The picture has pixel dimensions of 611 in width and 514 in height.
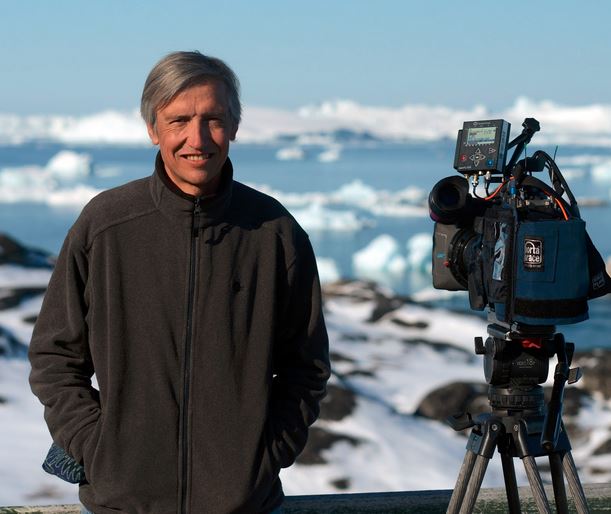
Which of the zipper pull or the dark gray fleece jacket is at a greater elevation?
the zipper pull

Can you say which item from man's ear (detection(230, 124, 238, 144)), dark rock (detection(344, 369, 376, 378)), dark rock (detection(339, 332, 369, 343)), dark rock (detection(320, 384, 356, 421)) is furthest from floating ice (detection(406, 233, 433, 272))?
man's ear (detection(230, 124, 238, 144))

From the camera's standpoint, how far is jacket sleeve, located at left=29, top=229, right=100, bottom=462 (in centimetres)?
204

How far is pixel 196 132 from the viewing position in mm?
1990

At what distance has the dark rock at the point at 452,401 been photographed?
10258 mm

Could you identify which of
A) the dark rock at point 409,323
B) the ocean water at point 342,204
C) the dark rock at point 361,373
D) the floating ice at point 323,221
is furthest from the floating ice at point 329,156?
the dark rock at point 361,373

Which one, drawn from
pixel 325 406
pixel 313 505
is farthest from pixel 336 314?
pixel 313 505

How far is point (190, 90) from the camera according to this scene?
1.99m

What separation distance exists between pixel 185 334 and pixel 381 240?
2713 centimetres

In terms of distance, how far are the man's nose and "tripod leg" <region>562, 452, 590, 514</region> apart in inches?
46.7

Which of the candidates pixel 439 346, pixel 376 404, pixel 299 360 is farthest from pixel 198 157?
pixel 439 346

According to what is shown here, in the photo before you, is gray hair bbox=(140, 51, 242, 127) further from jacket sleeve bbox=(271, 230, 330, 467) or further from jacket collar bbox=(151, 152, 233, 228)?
jacket sleeve bbox=(271, 230, 330, 467)

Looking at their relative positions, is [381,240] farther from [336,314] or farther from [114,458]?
[114,458]

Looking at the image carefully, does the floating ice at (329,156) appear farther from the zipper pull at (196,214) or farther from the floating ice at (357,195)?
the zipper pull at (196,214)

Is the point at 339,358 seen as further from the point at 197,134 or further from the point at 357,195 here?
the point at 357,195
